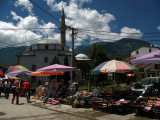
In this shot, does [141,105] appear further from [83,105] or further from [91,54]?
[91,54]

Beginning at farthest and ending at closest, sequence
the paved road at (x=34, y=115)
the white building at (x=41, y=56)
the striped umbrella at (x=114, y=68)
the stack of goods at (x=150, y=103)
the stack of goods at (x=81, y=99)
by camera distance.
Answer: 1. the white building at (x=41, y=56)
2. the stack of goods at (x=81, y=99)
3. the striped umbrella at (x=114, y=68)
4. the paved road at (x=34, y=115)
5. the stack of goods at (x=150, y=103)

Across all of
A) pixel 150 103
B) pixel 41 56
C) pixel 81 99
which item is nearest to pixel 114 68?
pixel 150 103

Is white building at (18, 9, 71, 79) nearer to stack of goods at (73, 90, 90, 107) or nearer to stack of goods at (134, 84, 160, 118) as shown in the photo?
stack of goods at (73, 90, 90, 107)

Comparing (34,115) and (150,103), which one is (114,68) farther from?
(34,115)

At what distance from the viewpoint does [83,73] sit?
58.7 metres

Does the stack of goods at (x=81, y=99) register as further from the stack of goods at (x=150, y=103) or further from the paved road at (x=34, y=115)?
the stack of goods at (x=150, y=103)

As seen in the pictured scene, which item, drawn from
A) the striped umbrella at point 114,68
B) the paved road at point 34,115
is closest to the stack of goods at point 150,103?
the striped umbrella at point 114,68

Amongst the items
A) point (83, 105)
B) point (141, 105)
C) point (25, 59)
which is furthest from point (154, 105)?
point (25, 59)

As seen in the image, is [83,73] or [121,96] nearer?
[121,96]

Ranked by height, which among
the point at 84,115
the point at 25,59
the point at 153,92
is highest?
the point at 25,59

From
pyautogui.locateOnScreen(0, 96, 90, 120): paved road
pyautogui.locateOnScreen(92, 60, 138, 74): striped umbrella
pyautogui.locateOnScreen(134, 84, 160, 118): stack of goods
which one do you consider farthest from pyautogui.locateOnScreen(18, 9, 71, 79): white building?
pyautogui.locateOnScreen(134, 84, 160, 118): stack of goods

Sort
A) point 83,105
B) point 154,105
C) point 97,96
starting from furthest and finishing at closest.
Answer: point 83,105, point 97,96, point 154,105

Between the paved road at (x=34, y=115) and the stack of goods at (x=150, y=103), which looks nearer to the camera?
the stack of goods at (x=150, y=103)

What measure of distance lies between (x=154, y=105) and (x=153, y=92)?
0.94 meters
